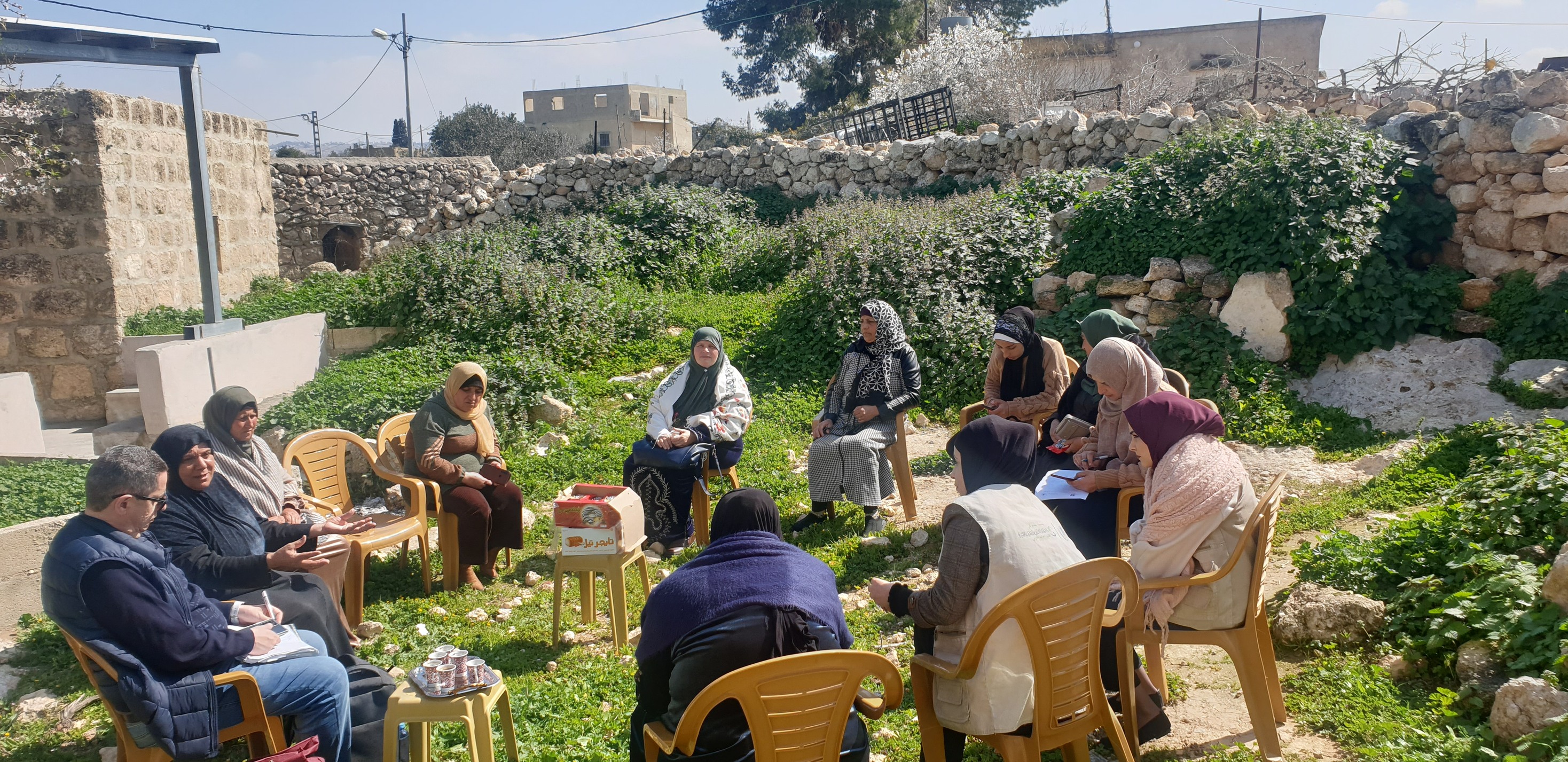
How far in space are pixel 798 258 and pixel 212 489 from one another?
27.8ft

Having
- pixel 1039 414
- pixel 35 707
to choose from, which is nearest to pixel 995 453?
pixel 1039 414

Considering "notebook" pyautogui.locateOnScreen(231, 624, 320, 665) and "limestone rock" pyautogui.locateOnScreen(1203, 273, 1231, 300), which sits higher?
"limestone rock" pyautogui.locateOnScreen(1203, 273, 1231, 300)

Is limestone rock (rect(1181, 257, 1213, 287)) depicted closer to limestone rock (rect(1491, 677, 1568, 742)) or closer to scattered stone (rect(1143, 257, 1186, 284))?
scattered stone (rect(1143, 257, 1186, 284))

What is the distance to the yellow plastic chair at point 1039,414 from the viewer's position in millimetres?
5711

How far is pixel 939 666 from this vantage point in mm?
2936

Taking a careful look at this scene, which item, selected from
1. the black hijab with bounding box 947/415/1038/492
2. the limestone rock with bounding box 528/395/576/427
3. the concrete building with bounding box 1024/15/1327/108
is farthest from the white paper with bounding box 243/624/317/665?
the concrete building with bounding box 1024/15/1327/108

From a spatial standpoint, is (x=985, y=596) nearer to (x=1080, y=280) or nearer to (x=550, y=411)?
(x=550, y=411)

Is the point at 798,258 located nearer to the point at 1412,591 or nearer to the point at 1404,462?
the point at 1404,462

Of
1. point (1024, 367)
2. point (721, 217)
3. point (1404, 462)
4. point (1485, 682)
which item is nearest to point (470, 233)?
point (721, 217)

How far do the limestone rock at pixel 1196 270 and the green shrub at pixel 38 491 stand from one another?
8.08 m

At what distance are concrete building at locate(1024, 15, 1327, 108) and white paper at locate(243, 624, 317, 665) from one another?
2418 cm

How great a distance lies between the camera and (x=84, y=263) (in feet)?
33.1

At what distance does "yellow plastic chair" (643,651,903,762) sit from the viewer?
2.44 m

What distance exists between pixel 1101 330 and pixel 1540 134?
4.90m
